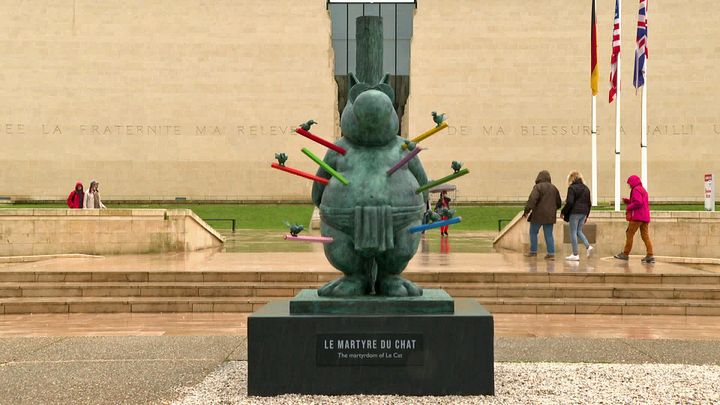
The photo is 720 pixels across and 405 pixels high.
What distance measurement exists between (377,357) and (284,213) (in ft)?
88.8

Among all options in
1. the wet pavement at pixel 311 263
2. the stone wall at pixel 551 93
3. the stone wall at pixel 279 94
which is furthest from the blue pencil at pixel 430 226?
the stone wall at pixel 279 94

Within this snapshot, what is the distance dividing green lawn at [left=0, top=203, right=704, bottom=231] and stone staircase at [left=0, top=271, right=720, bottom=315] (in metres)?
15.3

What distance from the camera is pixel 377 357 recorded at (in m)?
4.90

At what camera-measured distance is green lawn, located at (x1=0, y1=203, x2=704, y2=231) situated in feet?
91.1

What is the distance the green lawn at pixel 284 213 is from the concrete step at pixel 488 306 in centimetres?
1625

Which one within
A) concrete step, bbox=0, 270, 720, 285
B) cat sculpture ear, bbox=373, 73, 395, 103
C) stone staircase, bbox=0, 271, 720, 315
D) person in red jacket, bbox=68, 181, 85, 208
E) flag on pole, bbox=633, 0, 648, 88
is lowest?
stone staircase, bbox=0, 271, 720, 315

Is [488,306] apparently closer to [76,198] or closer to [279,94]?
[76,198]

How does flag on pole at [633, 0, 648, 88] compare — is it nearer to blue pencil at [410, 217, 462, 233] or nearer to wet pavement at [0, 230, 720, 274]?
wet pavement at [0, 230, 720, 274]

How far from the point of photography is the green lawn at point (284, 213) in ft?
91.1

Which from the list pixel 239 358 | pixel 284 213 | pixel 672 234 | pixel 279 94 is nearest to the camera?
pixel 239 358

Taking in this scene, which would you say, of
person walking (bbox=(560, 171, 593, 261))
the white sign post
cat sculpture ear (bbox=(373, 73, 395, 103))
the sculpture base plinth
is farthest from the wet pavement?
the sculpture base plinth

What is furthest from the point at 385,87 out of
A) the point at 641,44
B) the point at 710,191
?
the point at 641,44

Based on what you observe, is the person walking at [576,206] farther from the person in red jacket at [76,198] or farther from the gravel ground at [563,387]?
the person in red jacket at [76,198]

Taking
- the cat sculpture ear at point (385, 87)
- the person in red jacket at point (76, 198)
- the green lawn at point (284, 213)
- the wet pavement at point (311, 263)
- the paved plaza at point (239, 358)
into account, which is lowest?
the paved plaza at point (239, 358)
